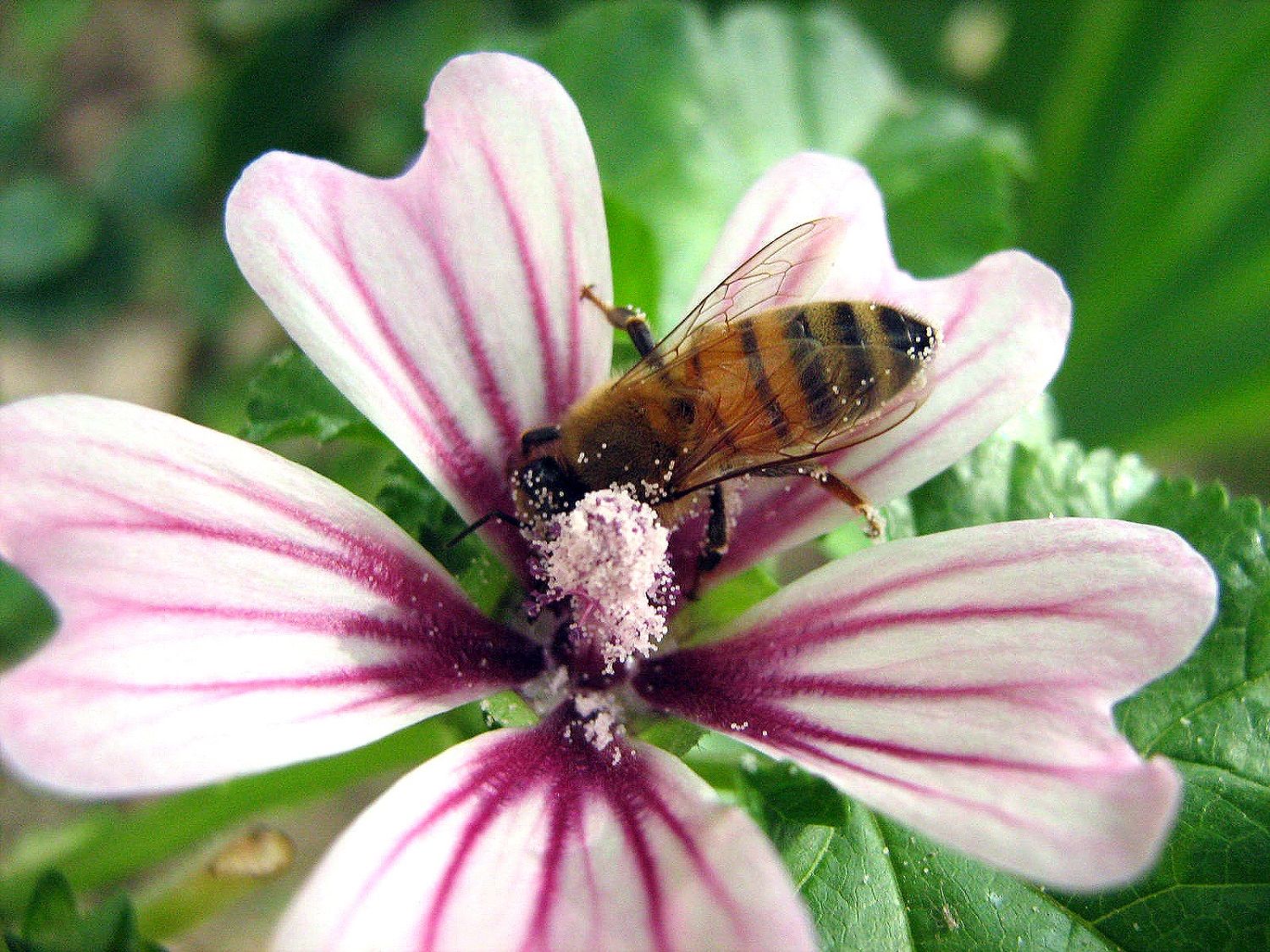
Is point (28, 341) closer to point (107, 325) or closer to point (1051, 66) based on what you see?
point (107, 325)

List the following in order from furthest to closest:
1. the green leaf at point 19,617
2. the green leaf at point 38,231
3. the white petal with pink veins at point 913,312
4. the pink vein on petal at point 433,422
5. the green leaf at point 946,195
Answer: the green leaf at point 38,231 < the green leaf at point 19,617 < the green leaf at point 946,195 < the white petal with pink veins at point 913,312 < the pink vein on petal at point 433,422

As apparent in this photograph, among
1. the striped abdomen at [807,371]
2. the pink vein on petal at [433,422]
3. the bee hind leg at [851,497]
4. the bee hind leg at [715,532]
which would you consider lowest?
the bee hind leg at [851,497]

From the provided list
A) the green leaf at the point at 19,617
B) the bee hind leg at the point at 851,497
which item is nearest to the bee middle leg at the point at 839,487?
the bee hind leg at the point at 851,497

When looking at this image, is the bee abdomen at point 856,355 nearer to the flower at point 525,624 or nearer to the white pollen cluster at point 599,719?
the flower at point 525,624

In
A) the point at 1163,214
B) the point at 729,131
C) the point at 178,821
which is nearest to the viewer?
the point at 178,821

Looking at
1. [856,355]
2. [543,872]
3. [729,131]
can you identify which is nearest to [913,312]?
[856,355]

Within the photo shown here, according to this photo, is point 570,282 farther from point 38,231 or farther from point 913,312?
point 38,231
